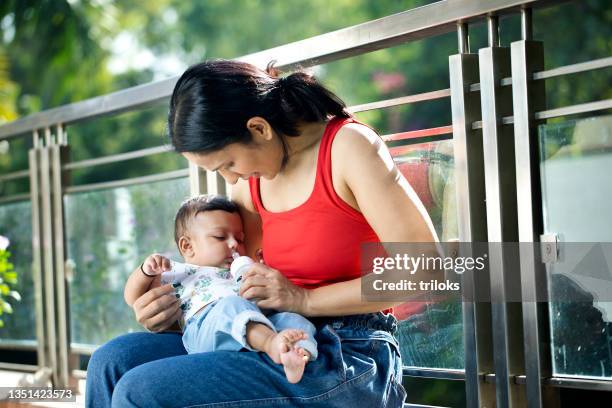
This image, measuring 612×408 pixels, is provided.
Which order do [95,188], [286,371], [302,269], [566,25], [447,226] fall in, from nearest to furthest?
A: [286,371] < [302,269] < [447,226] < [95,188] < [566,25]

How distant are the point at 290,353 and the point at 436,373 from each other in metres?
0.87

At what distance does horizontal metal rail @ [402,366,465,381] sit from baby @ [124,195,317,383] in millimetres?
632

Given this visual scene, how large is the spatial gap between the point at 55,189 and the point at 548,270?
262 centimetres

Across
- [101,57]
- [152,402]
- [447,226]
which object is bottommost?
[152,402]

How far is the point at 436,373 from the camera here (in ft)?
8.58

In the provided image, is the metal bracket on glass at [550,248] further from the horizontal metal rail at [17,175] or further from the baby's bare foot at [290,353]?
the horizontal metal rail at [17,175]

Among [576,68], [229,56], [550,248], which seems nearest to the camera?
[576,68]

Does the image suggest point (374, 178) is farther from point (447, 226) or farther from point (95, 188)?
point (95, 188)

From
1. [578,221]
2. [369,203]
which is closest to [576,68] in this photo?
[578,221]

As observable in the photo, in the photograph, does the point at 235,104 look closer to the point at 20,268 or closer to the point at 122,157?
the point at 122,157

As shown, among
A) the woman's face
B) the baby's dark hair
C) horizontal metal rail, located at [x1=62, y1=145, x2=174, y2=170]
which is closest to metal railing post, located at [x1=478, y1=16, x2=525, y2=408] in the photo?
the woman's face

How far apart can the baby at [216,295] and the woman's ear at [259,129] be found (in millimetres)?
362

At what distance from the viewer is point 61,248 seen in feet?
13.9

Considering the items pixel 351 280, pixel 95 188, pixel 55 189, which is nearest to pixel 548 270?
pixel 351 280
